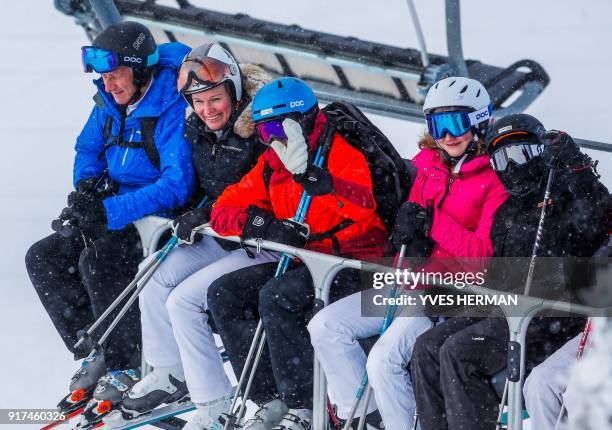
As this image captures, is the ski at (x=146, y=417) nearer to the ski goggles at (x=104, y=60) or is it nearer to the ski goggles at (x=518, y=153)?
the ski goggles at (x=104, y=60)

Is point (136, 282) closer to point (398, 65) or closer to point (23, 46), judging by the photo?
point (398, 65)

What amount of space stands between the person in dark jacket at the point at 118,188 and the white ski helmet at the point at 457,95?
1597 millimetres

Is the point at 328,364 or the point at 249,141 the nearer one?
the point at 328,364

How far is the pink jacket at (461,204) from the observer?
162 inches

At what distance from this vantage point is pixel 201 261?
5.29 metres

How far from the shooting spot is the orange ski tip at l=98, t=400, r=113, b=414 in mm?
5348

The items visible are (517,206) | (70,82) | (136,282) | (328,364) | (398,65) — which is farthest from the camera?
(70,82)

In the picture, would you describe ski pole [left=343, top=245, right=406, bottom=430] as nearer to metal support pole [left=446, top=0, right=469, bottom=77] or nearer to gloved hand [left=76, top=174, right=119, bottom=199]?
gloved hand [left=76, top=174, right=119, bottom=199]

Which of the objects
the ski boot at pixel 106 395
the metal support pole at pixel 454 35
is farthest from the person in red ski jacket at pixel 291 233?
the metal support pole at pixel 454 35

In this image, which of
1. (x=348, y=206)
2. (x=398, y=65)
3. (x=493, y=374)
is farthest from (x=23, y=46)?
(x=493, y=374)

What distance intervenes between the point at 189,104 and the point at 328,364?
1737 mm

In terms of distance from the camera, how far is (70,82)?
550 inches

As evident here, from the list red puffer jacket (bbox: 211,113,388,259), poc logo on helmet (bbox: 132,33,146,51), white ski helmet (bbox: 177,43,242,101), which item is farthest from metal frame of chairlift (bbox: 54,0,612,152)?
red puffer jacket (bbox: 211,113,388,259)

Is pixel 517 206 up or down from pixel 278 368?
up
